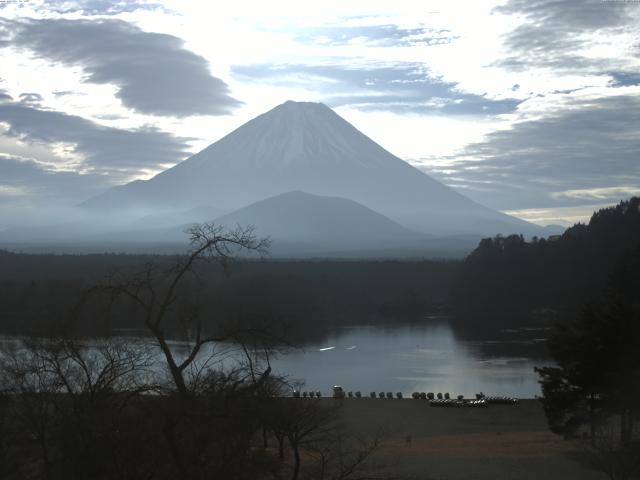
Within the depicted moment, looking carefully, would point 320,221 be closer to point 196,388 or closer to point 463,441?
point 463,441

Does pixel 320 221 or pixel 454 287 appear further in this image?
pixel 320 221

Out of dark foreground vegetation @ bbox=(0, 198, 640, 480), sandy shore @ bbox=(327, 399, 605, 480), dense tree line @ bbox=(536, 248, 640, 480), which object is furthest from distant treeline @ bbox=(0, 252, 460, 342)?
dense tree line @ bbox=(536, 248, 640, 480)

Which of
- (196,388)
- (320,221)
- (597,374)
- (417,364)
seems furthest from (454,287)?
(320,221)

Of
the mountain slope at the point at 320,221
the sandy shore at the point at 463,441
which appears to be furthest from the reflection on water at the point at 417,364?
the mountain slope at the point at 320,221

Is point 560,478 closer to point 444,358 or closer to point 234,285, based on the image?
point 444,358

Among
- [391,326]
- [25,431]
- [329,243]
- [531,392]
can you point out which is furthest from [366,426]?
[329,243]

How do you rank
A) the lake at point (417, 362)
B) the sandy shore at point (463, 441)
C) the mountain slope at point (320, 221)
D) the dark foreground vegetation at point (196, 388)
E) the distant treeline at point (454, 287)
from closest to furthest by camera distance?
the dark foreground vegetation at point (196, 388)
the sandy shore at point (463, 441)
the lake at point (417, 362)
the distant treeline at point (454, 287)
the mountain slope at point (320, 221)

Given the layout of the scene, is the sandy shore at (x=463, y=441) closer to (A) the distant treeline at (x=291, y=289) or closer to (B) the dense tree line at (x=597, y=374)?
(B) the dense tree line at (x=597, y=374)
